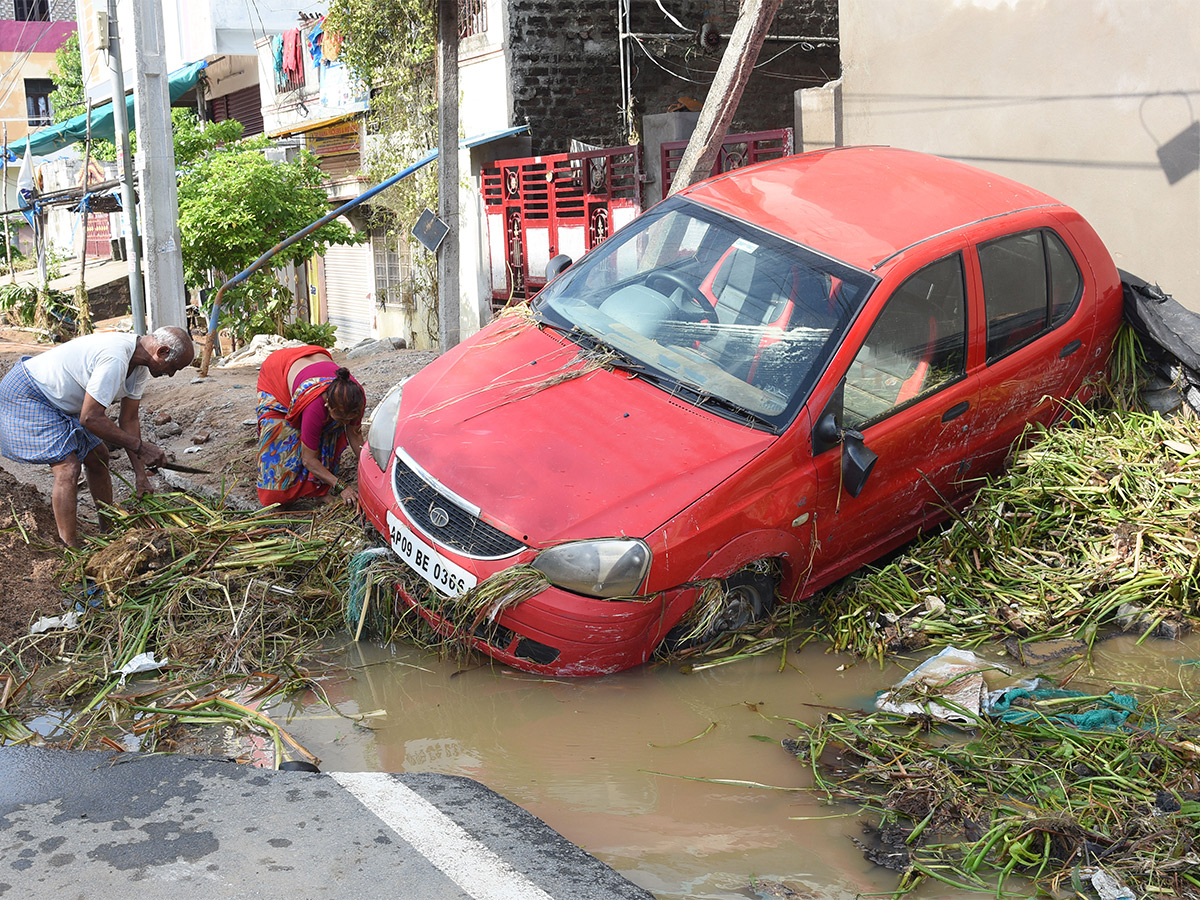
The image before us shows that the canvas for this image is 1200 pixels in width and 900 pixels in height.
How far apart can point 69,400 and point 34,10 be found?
44.4 meters

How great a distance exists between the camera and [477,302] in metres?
14.8

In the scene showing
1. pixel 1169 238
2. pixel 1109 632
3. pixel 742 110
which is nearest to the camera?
pixel 1109 632

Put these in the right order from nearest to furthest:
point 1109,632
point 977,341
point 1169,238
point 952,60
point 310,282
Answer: point 1109,632
point 977,341
point 1169,238
point 952,60
point 310,282

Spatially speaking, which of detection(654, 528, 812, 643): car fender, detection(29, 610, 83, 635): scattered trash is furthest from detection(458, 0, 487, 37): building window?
detection(654, 528, 812, 643): car fender

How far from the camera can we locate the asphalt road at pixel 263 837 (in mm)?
2809

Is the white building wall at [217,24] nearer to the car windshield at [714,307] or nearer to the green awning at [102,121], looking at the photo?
the green awning at [102,121]

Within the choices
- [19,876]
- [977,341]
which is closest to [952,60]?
[977,341]

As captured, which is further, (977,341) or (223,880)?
(977,341)

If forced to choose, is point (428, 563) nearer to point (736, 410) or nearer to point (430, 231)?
point (736, 410)

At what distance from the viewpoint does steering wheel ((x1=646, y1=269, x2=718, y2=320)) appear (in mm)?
4953

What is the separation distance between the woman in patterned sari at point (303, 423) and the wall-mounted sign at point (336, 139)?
13188 mm

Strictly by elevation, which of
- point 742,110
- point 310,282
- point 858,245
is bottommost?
point 310,282

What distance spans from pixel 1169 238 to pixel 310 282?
59.3 feet

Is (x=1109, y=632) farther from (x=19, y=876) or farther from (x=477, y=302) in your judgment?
(x=477, y=302)
